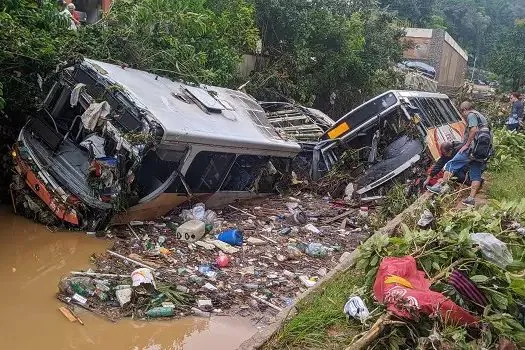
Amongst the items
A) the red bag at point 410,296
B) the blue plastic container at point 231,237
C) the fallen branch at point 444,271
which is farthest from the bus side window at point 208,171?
the fallen branch at point 444,271

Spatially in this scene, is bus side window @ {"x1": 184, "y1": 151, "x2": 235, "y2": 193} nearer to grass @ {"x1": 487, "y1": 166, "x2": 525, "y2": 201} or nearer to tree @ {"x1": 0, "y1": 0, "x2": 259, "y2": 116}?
tree @ {"x1": 0, "y1": 0, "x2": 259, "y2": 116}

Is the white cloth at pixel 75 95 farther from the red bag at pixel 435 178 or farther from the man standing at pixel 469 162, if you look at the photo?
the red bag at pixel 435 178

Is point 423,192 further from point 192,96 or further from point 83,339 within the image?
point 83,339

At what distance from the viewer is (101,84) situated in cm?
631

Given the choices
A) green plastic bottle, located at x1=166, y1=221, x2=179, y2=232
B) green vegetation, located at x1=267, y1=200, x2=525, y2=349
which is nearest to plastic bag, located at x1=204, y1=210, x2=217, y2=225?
green plastic bottle, located at x1=166, y1=221, x2=179, y2=232

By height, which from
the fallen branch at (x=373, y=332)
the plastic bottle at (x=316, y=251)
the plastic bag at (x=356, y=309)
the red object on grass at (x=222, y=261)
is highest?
the fallen branch at (x=373, y=332)

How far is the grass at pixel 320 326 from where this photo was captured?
145 inches

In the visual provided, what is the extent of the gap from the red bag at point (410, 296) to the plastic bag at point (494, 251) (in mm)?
522

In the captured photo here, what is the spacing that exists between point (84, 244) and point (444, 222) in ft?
13.1

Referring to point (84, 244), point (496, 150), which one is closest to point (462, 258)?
point (84, 244)

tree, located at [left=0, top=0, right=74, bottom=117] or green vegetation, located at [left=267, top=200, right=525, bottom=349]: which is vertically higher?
tree, located at [left=0, top=0, right=74, bottom=117]

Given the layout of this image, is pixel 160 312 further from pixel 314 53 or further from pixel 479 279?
pixel 314 53

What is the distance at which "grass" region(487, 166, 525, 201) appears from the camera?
25.6ft

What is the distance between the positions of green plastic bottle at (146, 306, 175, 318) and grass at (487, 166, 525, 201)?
189 inches
